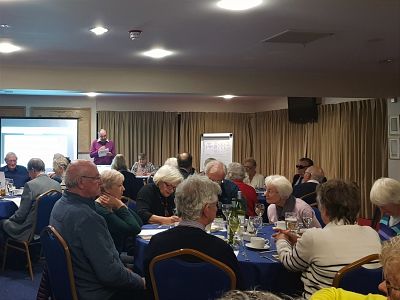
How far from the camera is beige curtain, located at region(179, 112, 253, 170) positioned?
12242mm

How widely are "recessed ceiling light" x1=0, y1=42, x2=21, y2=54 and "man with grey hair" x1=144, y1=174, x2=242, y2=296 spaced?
363 cm

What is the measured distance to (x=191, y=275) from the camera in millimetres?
2281

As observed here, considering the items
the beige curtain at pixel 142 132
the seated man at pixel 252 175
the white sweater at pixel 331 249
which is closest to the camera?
the white sweater at pixel 331 249

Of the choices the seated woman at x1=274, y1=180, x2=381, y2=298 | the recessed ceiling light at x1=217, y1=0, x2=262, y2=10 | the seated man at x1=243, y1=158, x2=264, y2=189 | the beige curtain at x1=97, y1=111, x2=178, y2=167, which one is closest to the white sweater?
the seated woman at x1=274, y1=180, x2=381, y2=298

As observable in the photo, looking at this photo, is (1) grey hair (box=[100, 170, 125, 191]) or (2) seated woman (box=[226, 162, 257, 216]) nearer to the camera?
(1) grey hair (box=[100, 170, 125, 191])

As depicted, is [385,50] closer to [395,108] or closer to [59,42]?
[395,108]

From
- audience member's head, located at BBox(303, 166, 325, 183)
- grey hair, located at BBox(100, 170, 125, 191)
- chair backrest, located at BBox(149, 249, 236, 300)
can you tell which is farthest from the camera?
audience member's head, located at BBox(303, 166, 325, 183)

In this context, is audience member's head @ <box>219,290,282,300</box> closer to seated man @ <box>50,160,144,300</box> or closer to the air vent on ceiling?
seated man @ <box>50,160,144,300</box>

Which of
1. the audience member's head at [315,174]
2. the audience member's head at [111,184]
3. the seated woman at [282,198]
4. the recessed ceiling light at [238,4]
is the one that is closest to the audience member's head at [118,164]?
the audience member's head at [315,174]

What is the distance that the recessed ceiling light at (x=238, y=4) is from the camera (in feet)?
12.3

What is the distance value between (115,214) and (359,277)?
5.49 feet

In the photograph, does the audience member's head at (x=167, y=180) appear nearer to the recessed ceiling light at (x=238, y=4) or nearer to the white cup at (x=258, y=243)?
the white cup at (x=258, y=243)

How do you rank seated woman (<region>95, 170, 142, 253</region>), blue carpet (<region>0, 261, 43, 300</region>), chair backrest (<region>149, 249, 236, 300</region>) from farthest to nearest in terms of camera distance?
1. blue carpet (<region>0, 261, 43, 300</region>)
2. seated woman (<region>95, 170, 142, 253</region>)
3. chair backrest (<region>149, 249, 236, 300</region>)

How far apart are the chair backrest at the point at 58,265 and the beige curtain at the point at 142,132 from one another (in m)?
9.13
